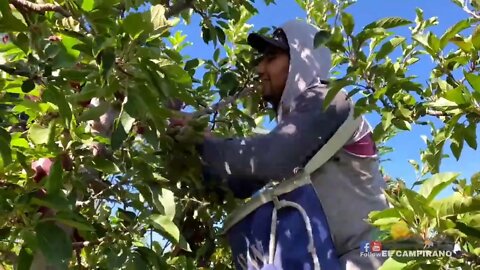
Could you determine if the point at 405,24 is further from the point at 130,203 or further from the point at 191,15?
the point at 191,15

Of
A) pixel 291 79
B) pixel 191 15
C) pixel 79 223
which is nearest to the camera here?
pixel 79 223

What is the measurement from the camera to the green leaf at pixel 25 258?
1.11 metres

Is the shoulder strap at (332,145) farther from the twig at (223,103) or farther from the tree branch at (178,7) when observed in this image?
the tree branch at (178,7)

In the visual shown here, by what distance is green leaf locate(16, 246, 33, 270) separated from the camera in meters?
1.11

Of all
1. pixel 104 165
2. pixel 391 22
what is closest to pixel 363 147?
pixel 391 22

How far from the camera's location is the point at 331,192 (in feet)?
4.40

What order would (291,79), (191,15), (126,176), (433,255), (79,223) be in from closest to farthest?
(433,255) < (79,223) < (126,176) < (291,79) < (191,15)

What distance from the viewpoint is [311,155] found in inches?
51.3

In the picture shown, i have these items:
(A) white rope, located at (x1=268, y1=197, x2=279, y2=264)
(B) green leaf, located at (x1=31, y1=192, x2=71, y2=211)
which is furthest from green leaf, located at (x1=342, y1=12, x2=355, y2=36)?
(B) green leaf, located at (x1=31, y1=192, x2=71, y2=211)

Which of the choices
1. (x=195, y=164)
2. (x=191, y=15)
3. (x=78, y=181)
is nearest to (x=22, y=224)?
(x=78, y=181)

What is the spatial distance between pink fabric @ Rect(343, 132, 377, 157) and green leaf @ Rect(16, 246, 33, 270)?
2.25ft

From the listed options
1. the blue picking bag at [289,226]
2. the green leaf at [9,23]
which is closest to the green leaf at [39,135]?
the green leaf at [9,23]

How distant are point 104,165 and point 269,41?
53 centimetres

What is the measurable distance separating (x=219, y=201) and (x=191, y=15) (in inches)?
37.6
